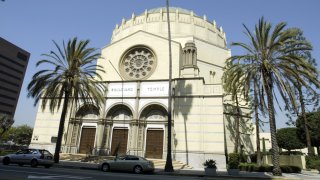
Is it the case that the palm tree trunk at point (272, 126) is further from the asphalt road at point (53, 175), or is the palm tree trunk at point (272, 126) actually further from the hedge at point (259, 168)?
the asphalt road at point (53, 175)

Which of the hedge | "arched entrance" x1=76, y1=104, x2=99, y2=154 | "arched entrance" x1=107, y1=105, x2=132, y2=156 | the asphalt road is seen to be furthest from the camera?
"arched entrance" x1=76, y1=104, x2=99, y2=154

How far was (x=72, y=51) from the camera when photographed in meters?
25.5

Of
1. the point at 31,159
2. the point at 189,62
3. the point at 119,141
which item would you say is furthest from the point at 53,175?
the point at 189,62

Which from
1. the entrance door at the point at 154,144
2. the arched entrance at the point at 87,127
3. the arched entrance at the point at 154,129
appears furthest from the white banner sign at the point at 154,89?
the arched entrance at the point at 87,127

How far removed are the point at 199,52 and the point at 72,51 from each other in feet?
71.8

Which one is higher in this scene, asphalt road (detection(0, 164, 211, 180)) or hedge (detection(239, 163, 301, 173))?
hedge (detection(239, 163, 301, 173))

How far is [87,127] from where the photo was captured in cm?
3158

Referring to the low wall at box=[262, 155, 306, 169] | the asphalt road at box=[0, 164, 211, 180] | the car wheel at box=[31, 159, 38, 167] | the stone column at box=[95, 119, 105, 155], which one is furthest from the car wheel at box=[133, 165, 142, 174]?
the low wall at box=[262, 155, 306, 169]

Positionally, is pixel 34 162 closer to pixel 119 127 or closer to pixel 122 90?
pixel 119 127

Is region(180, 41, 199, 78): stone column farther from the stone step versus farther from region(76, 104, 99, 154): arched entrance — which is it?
region(76, 104, 99, 154): arched entrance

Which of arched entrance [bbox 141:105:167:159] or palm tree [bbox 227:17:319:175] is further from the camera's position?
arched entrance [bbox 141:105:167:159]

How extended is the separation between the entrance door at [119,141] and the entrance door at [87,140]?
259 cm

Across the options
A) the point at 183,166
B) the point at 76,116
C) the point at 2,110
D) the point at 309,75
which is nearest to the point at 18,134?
the point at 2,110

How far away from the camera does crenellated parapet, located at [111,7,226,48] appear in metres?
44.6
